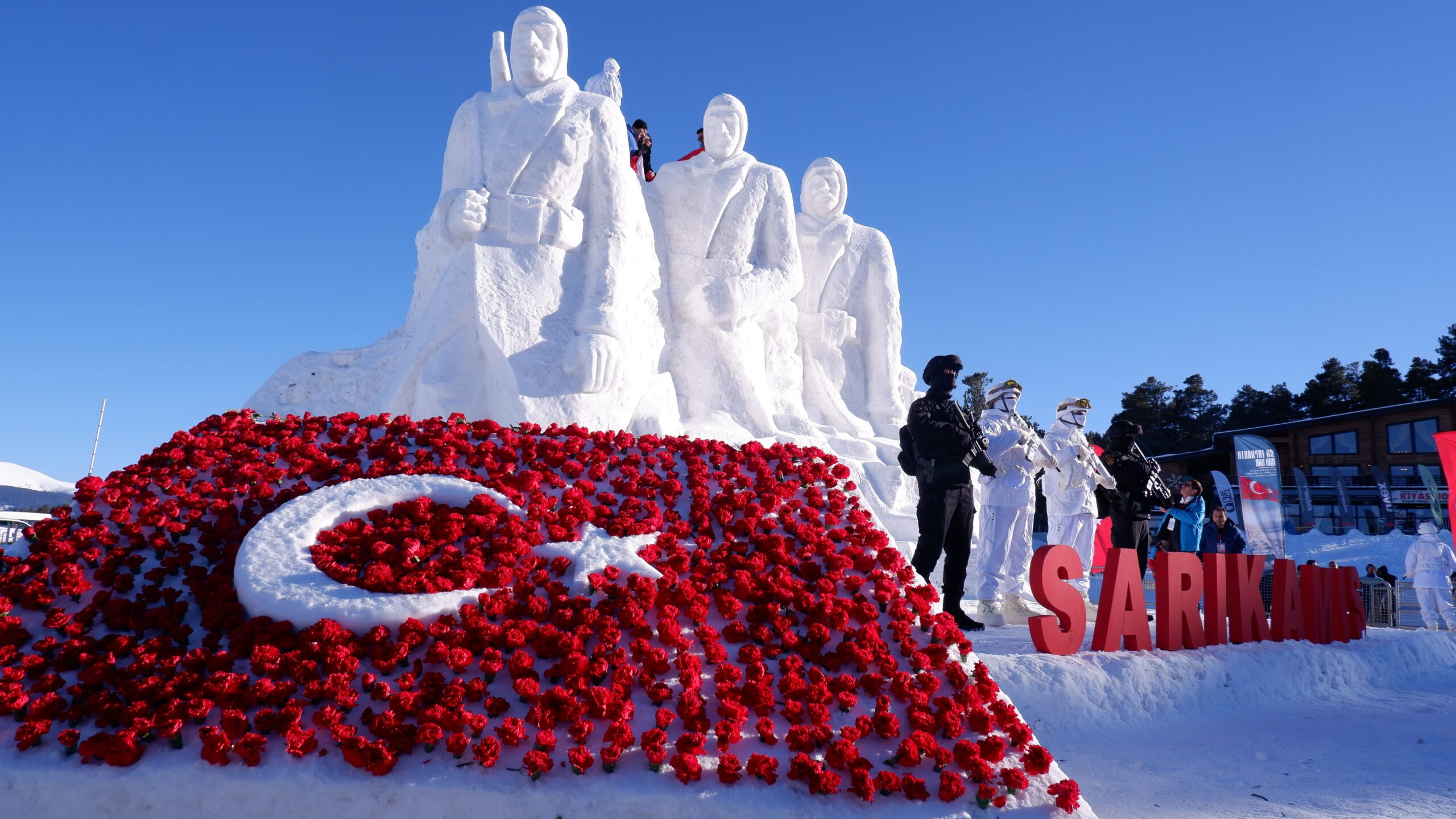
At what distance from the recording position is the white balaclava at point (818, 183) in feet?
38.3

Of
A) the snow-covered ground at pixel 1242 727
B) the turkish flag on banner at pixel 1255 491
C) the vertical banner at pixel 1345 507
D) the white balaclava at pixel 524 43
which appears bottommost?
the snow-covered ground at pixel 1242 727

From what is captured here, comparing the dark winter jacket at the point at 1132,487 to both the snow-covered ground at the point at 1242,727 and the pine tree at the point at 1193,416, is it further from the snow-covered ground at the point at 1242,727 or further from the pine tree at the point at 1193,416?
the pine tree at the point at 1193,416

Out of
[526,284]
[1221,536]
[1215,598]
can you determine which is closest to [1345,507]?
[1221,536]

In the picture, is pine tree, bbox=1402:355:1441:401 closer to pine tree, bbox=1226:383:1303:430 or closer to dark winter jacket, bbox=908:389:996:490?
pine tree, bbox=1226:383:1303:430

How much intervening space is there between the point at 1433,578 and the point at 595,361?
33.2ft

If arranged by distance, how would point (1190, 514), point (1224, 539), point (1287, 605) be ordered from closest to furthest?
point (1287, 605), point (1190, 514), point (1224, 539)

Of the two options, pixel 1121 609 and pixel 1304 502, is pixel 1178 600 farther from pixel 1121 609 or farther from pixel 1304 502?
pixel 1304 502

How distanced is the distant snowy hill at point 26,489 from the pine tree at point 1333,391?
38142mm

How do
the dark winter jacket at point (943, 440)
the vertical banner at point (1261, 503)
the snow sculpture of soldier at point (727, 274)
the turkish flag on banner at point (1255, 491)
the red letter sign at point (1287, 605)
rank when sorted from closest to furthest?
the dark winter jacket at point (943, 440) < the red letter sign at point (1287, 605) < the snow sculpture of soldier at point (727, 274) < the vertical banner at point (1261, 503) < the turkish flag on banner at point (1255, 491)

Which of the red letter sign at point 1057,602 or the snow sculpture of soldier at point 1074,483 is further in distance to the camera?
the snow sculpture of soldier at point 1074,483

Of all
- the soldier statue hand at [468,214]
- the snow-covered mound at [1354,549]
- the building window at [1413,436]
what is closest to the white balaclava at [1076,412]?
the soldier statue hand at [468,214]

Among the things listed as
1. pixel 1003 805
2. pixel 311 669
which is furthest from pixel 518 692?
pixel 1003 805

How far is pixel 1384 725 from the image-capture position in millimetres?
4930

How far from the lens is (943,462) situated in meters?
5.44
